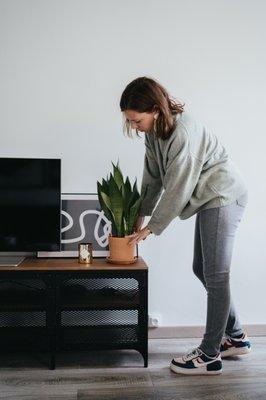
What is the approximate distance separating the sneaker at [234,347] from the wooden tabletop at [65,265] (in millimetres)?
547

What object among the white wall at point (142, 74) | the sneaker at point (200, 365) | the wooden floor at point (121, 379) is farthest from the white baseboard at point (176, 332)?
the sneaker at point (200, 365)

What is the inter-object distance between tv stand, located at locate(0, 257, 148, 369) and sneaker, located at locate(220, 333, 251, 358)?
1.27 ft

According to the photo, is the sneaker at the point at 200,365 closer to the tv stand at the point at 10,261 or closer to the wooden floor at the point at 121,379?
the wooden floor at the point at 121,379

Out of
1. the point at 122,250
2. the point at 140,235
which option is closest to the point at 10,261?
the point at 122,250

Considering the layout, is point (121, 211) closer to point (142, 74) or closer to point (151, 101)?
point (151, 101)

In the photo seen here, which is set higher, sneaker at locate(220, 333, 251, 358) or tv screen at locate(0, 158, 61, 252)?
tv screen at locate(0, 158, 61, 252)

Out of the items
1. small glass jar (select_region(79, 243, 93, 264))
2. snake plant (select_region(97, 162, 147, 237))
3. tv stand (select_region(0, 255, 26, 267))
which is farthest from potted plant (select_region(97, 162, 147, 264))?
tv stand (select_region(0, 255, 26, 267))

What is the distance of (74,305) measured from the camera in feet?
6.08

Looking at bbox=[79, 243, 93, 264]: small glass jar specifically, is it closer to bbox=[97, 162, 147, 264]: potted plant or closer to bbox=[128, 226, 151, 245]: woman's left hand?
bbox=[97, 162, 147, 264]: potted plant

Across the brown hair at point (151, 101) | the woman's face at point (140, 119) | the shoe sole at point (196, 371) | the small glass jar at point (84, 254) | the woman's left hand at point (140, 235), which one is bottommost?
the shoe sole at point (196, 371)

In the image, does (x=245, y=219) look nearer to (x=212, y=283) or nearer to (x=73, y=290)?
(x=212, y=283)

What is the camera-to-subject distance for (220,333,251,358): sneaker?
1.97 m

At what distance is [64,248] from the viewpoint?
7.00 feet

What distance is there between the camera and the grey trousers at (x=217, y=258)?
1710 mm
